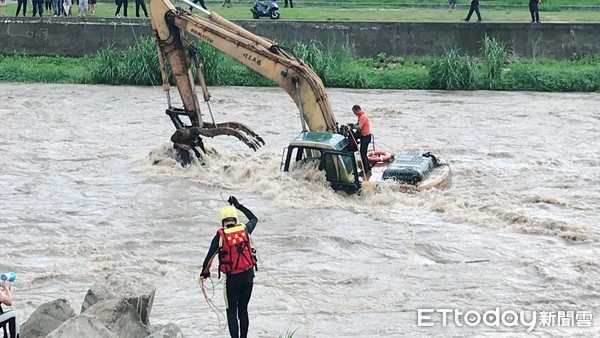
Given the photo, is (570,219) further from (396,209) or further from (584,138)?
(584,138)

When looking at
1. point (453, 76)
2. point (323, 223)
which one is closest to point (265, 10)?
point (453, 76)

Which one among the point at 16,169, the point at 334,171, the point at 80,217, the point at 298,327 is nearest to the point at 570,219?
the point at 334,171

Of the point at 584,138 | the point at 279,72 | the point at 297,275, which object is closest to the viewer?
the point at 297,275

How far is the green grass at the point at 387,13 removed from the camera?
42938 millimetres

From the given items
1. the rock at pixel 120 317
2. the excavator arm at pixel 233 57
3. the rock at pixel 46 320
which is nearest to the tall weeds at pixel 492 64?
the excavator arm at pixel 233 57

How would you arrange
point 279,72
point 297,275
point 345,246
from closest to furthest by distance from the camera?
1. point 297,275
2. point 345,246
3. point 279,72

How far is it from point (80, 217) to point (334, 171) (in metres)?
4.84

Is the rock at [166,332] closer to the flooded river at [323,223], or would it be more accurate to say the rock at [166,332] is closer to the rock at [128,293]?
the rock at [128,293]

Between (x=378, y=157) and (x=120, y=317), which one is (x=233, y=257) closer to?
(x=120, y=317)

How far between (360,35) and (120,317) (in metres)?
28.9

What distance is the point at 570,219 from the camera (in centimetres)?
2052

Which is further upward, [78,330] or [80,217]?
[78,330]

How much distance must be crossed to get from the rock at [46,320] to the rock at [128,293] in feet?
0.90

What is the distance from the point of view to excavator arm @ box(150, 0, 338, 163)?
21625mm
